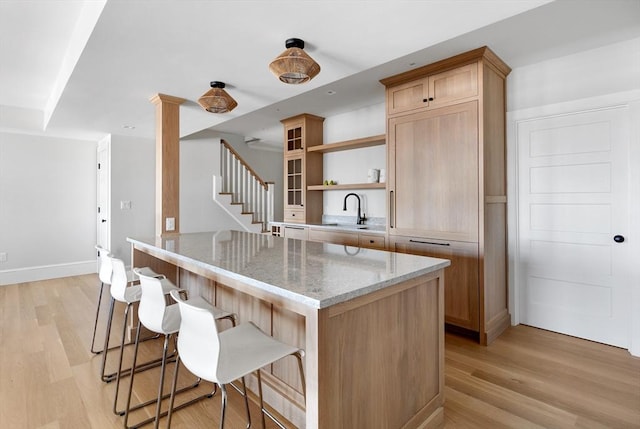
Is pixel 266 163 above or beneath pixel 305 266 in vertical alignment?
above

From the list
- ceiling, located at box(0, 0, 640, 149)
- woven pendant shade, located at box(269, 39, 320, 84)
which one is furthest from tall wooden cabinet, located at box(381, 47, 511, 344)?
woven pendant shade, located at box(269, 39, 320, 84)

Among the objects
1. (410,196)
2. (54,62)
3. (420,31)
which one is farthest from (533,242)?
(54,62)

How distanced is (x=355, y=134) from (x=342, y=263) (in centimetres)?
321

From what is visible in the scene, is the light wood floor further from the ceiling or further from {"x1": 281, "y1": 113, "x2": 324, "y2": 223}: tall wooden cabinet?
{"x1": 281, "y1": 113, "x2": 324, "y2": 223}: tall wooden cabinet

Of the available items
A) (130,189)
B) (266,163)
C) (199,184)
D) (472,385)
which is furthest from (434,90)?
(266,163)

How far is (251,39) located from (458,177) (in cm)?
203

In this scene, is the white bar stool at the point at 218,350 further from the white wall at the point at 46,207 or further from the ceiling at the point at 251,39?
the white wall at the point at 46,207

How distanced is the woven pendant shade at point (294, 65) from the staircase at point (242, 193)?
427cm

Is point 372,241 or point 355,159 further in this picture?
point 355,159

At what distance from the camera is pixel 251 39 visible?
2248 mm

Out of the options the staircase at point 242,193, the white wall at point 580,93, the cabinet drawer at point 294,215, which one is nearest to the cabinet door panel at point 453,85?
the white wall at point 580,93

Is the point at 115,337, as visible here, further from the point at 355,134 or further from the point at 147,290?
the point at 355,134

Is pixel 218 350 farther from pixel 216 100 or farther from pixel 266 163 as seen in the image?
pixel 266 163

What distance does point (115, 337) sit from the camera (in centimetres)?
304
